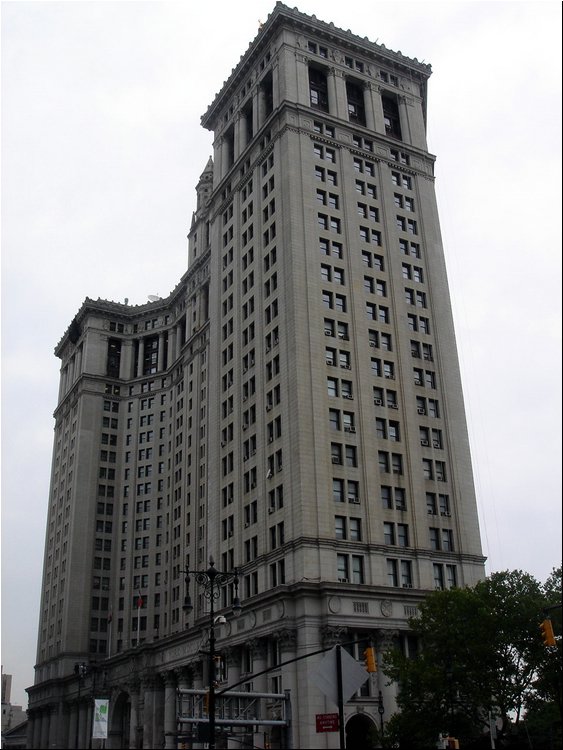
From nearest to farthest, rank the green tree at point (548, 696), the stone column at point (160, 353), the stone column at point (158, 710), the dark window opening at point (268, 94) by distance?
the green tree at point (548, 696), the stone column at point (158, 710), the dark window opening at point (268, 94), the stone column at point (160, 353)

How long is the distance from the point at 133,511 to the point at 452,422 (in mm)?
63430

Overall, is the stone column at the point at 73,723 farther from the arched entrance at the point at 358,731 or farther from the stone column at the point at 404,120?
the stone column at the point at 404,120

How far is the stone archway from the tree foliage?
5674 cm

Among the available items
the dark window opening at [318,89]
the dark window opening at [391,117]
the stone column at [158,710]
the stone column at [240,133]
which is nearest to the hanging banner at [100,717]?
the stone column at [158,710]

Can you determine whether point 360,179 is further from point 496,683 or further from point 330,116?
point 496,683

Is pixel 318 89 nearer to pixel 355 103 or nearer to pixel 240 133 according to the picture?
pixel 355 103

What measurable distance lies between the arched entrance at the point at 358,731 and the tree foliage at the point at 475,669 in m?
9.53

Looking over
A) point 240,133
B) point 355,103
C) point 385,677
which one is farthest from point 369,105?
point 385,677

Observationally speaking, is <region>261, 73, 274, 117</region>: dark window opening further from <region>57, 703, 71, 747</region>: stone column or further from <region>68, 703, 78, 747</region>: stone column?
<region>57, 703, 71, 747</region>: stone column

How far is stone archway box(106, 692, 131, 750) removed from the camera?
9888cm

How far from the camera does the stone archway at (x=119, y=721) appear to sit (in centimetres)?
9888

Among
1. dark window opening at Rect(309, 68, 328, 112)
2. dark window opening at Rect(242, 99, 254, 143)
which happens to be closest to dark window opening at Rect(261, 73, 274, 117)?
dark window opening at Rect(242, 99, 254, 143)

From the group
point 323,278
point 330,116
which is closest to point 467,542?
point 323,278

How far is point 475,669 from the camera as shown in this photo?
5106cm
